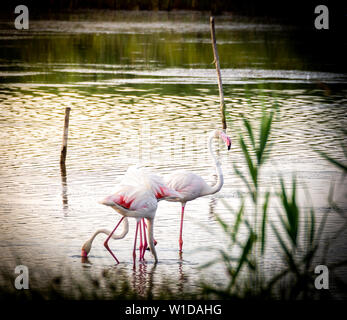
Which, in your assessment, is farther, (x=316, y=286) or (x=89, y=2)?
(x=89, y=2)

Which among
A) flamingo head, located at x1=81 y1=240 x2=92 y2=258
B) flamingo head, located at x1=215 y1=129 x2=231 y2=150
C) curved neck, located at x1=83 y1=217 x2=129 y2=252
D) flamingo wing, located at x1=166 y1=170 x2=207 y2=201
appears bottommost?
flamingo head, located at x1=81 y1=240 x2=92 y2=258

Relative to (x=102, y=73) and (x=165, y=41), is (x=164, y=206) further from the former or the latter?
(x=165, y=41)

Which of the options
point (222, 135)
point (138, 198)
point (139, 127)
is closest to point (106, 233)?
point (138, 198)

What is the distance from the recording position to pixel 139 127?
64.1 feet

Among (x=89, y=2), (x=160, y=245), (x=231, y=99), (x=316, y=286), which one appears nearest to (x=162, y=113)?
(x=231, y=99)

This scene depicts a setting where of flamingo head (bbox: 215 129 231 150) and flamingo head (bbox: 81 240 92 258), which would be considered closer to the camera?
flamingo head (bbox: 81 240 92 258)

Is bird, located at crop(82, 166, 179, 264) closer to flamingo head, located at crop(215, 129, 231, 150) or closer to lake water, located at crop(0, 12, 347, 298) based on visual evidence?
lake water, located at crop(0, 12, 347, 298)

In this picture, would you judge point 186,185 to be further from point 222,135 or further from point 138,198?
point 138,198

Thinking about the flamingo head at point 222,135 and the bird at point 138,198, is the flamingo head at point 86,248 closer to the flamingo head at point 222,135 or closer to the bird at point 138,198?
the bird at point 138,198

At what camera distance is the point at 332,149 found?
16.5m

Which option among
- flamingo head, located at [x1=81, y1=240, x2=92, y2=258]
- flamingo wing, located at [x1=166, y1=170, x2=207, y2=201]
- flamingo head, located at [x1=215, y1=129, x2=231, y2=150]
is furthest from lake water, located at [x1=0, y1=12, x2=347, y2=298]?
flamingo head, located at [x1=215, y1=129, x2=231, y2=150]

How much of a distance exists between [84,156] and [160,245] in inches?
241

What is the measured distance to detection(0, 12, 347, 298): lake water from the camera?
34.7 ft

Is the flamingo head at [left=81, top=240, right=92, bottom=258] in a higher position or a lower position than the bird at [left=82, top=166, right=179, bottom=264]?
lower
